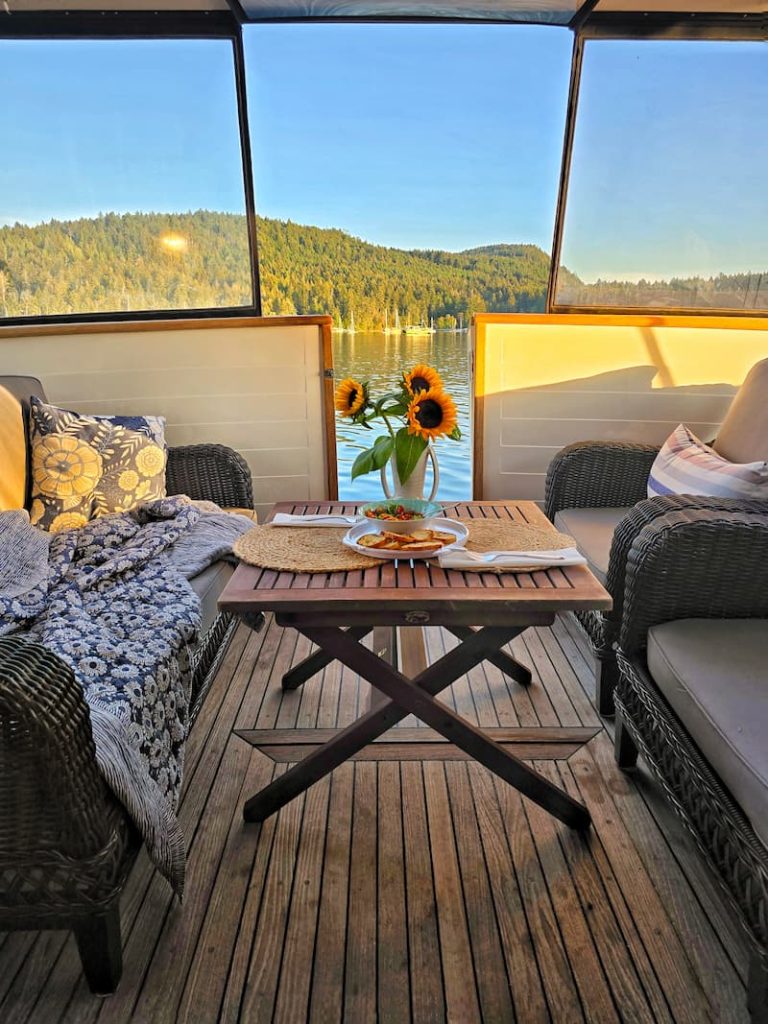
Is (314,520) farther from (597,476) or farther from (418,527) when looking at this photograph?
(597,476)

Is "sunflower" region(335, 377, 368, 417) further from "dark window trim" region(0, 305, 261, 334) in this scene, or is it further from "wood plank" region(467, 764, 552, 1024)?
"dark window trim" region(0, 305, 261, 334)

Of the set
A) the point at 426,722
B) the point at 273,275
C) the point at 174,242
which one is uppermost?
Answer: the point at 174,242

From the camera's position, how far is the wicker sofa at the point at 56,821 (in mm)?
1087

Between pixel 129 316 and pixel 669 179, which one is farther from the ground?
pixel 669 179

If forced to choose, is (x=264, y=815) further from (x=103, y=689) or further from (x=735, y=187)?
(x=735, y=187)

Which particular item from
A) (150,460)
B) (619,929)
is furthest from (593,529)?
(150,460)

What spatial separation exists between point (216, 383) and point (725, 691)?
249 centimetres

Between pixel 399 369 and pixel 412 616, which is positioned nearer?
pixel 412 616

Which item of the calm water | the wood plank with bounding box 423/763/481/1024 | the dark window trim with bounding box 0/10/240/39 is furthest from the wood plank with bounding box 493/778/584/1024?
the dark window trim with bounding box 0/10/240/39

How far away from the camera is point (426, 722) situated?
1556mm

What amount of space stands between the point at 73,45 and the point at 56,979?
10.6ft

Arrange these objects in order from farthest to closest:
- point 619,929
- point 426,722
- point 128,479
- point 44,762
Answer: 1. point 128,479
2. point 426,722
3. point 619,929
4. point 44,762

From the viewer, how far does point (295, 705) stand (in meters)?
2.16

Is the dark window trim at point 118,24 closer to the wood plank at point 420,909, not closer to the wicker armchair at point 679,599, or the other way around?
the wicker armchair at point 679,599
